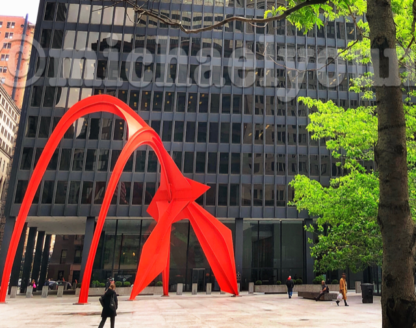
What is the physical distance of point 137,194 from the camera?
33.4 meters

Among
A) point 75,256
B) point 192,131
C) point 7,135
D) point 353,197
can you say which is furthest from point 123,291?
point 7,135

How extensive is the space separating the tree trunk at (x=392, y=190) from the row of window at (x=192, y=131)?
102ft

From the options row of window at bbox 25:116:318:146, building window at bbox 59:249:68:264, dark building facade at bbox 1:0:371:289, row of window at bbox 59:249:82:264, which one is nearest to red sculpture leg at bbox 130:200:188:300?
dark building facade at bbox 1:0:371:289

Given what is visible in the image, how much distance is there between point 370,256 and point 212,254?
829 cm

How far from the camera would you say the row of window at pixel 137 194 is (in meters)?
32.5

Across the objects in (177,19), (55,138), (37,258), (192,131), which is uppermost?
(177,19)

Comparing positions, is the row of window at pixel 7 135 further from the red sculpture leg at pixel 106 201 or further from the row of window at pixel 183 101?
the red sculpture leg at pixel 106 201

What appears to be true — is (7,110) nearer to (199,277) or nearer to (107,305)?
(199,277)

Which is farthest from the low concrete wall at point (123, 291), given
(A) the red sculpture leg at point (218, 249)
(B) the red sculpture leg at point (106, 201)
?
(A) the red sculpture leg at point (218, 249)

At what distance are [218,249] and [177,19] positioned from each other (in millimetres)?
26701

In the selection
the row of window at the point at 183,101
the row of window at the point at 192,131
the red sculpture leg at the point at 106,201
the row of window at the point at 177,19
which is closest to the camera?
the red sculpture leg at the point at 106,201

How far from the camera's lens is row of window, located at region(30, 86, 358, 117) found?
3462cm

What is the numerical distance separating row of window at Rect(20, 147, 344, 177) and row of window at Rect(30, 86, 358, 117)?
4.49 meters

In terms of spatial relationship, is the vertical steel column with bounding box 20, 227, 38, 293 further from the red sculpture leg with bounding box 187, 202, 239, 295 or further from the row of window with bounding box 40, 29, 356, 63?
the red sculpture leg with bounding box 187, 202, 239, 295
